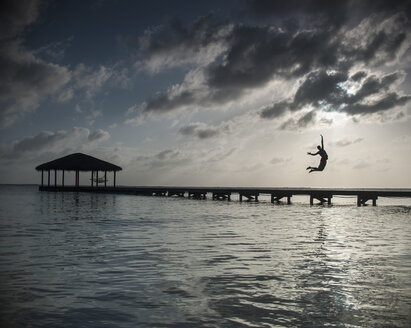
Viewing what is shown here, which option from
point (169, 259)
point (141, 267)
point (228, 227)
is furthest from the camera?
point (228, 227)

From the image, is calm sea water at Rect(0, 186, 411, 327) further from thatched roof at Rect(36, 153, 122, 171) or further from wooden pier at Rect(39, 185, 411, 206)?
thatched roof at Rect(36, 153, 122, 171)

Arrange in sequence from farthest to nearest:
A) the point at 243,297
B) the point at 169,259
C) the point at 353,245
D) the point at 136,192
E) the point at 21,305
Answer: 1. the point at 136,192
2. the point at 353,245
3. the point at 169,259
4. the point at 243,297
5. the point at 21,305

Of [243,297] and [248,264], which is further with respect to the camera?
[248,264]

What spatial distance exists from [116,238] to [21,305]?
8190 millimetres

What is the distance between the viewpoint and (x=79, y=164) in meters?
60.8

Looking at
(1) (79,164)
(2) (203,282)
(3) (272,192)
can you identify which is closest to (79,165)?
(1) (79,164)

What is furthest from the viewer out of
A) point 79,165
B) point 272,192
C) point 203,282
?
point 79,165

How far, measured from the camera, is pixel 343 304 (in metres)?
6.28

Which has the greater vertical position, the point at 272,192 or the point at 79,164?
the point at 79,164

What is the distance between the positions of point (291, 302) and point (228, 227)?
12.4 meters

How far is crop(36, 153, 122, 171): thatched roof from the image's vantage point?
60.5m

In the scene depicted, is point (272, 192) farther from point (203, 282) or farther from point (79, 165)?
point (203, 282)

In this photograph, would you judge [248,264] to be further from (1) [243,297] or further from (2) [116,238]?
(2) [116,238]

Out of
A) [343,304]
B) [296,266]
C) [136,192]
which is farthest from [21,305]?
[136,192]
